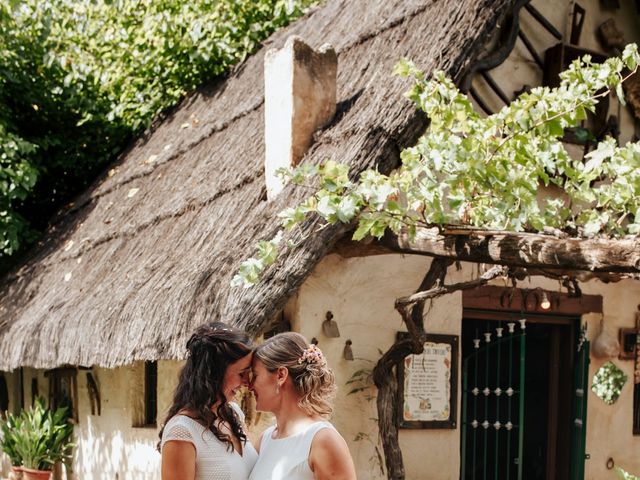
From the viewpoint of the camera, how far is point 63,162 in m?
11.2

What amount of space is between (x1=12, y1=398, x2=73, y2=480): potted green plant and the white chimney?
373 centimetres

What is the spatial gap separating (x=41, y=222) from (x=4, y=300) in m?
2.30

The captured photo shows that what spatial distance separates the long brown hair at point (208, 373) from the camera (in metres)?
3.60

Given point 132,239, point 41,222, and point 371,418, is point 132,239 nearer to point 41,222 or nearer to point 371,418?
point 371,418

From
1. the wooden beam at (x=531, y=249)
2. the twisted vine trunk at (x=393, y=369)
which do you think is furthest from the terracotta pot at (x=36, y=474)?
the wooden beam at (x=531, y=249)

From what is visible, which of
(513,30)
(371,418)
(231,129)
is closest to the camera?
(371,418)

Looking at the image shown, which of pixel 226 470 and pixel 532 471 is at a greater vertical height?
pixel 226 470

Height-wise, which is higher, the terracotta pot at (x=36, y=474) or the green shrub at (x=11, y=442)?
the green shrub at (x=11, y=442)

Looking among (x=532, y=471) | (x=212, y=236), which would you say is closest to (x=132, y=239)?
(x=212, y=236)

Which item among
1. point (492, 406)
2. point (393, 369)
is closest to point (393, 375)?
point (393, 369)

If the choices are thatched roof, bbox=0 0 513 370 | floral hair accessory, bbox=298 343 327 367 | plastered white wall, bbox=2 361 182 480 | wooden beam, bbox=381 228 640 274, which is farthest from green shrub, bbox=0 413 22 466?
floral hair accessory, bbox=298 343 327 367

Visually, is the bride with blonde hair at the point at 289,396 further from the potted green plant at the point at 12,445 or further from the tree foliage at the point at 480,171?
the potted green plant at the point at 12,445

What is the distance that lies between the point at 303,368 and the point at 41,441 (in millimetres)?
5597

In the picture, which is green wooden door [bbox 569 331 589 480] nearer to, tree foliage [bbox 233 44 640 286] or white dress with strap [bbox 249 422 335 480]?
tree foliage [bbox 233 44 640 286]
